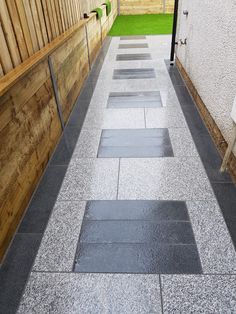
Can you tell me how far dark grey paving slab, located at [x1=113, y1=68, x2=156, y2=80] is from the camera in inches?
161

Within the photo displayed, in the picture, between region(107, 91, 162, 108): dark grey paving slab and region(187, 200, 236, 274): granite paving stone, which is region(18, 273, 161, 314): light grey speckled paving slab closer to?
region(187, 200, 236, 274): granite paving stone

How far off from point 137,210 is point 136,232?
0.60 feet

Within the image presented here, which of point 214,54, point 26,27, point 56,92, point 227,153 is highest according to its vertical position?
point 26,27

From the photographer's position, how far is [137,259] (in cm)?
143

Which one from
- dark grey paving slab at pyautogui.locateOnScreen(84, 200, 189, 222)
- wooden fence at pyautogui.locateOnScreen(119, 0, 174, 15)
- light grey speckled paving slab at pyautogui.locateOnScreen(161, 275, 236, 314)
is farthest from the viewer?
wooden fence at pyautogui.locateOnScreen(119, 0, 174, 15)

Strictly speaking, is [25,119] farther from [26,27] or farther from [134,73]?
[134,73]

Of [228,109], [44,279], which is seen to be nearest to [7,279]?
[44,279]

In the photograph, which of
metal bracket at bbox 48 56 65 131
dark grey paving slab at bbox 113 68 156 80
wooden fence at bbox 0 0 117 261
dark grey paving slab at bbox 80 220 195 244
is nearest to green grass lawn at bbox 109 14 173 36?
dark grey paving slab at bbox 113 68 156 80

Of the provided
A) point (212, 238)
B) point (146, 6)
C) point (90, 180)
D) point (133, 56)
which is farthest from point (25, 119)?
point (146, 6)

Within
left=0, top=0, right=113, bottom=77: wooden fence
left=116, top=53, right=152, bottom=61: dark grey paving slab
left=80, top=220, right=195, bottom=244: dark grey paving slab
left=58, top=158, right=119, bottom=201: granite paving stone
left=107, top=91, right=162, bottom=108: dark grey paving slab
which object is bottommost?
left=116, top=53, right=152, bottom=61: dark grey paving slab

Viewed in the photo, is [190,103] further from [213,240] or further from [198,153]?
[213,240]

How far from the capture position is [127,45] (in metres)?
6.00

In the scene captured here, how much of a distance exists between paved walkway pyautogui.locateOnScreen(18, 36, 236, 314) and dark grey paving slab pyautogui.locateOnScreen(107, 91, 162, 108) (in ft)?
1.70

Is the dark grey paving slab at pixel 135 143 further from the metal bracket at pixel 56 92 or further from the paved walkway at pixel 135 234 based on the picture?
the metal bracket at pixel 56 92
